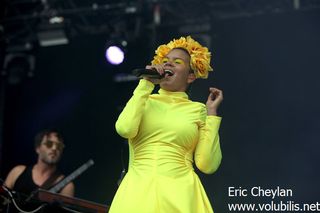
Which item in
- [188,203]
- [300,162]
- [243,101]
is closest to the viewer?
[188,203]

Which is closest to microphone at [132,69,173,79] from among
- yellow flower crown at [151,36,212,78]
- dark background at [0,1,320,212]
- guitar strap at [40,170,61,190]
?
yellow flower crown at [151,36,212,78]

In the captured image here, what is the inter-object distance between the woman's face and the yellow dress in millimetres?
89

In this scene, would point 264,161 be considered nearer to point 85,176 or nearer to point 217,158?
point 85,176

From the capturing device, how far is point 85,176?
7941 millimetres

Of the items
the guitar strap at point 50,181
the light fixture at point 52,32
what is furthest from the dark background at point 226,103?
the guitar strap at point 50,181

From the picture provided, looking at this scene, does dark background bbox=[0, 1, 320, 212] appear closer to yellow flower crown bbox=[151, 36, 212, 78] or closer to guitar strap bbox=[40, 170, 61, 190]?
guitar strap bbox=[40, 170, 61, 190]

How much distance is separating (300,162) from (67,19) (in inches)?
127

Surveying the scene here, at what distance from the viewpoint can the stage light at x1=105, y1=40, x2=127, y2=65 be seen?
23.8 ft

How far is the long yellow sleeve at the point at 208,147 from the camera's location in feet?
11.4

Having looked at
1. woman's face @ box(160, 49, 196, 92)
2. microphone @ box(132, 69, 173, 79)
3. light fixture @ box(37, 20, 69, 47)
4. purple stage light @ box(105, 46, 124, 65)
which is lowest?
microphone @ box(132, 69, 173, 79)

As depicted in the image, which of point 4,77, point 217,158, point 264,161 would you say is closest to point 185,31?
point 264,161

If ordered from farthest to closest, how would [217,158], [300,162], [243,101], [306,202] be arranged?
1. [243,101]
2. [300,162]
3. [306,202]
4. [217,158]

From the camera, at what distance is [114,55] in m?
7.27

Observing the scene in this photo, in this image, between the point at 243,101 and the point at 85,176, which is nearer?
the point at 243,101
